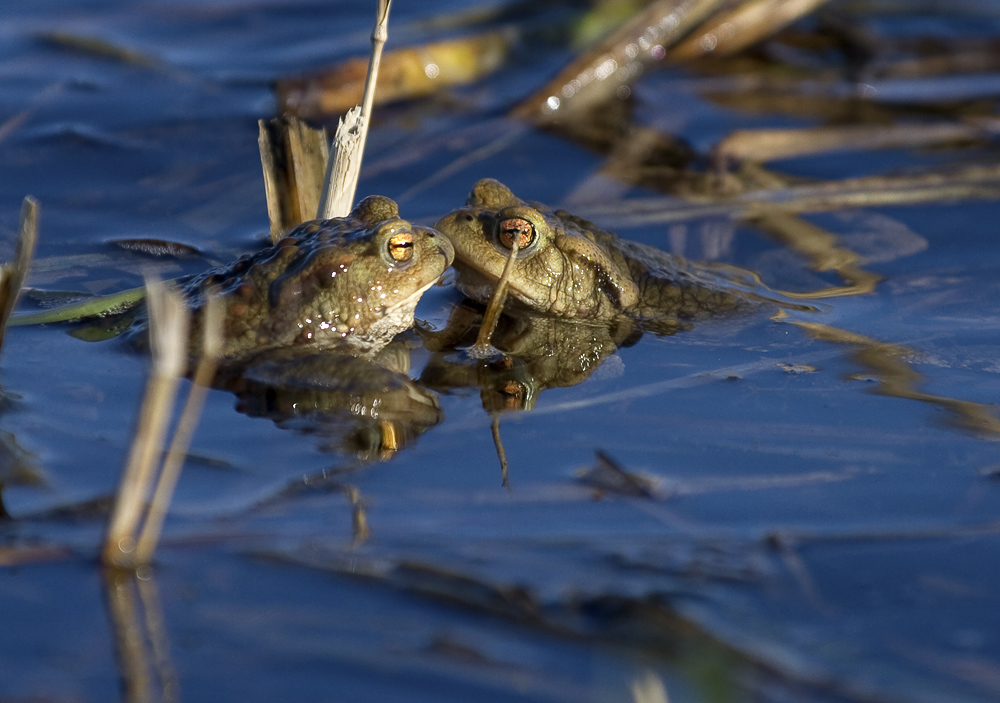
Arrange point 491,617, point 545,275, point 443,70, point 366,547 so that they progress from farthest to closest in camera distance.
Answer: point 443,70 → point 545,275 → point 366,547 → point 491,617

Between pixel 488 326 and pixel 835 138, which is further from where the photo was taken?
pixel 835 138

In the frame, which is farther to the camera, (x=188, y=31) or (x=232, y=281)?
(x=188, y=31)

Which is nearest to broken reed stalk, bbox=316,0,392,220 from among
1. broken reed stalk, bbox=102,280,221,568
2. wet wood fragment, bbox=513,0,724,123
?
broken reed stalk, bbox=102,280,221,568

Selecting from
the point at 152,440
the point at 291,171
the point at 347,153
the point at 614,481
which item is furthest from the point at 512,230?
the point at 152,440

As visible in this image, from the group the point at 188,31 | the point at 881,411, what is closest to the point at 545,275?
the point at 881,411

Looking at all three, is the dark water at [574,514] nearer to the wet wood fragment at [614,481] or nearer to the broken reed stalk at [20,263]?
the wet wood fragment at [614,481]

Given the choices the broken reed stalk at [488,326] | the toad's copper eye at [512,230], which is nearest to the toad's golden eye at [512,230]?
the toad's copper eye at [512,230]

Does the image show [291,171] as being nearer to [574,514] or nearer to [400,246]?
[400,246]

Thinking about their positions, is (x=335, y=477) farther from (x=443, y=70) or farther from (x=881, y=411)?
(x=443, y=70)
